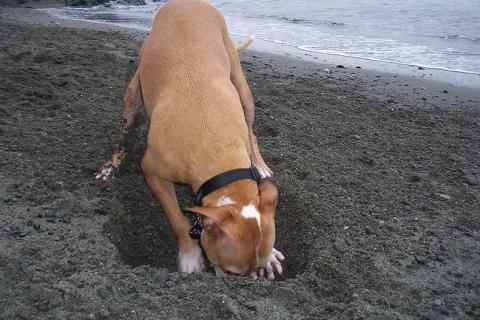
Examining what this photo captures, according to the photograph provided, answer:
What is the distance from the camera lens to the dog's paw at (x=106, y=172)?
438 cm

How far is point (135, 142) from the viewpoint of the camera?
5047mm

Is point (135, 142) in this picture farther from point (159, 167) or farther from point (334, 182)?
point (334, 182)

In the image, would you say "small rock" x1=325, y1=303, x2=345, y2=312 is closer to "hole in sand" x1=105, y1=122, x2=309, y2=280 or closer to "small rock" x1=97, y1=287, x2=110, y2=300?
"hole in sand" x1=105, y1=122, x2=309, y2=280

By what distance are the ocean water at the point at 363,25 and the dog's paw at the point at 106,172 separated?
21.3 feet

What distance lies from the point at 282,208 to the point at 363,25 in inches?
375

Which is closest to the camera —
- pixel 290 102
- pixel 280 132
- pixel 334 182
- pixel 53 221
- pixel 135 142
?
pixel 53 221

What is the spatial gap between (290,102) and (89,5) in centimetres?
1169

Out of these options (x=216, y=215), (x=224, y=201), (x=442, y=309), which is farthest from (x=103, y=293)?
(x=442, y=309)

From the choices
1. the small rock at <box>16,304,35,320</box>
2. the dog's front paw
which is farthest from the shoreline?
the small rock at <box>16,304,35,320</box>

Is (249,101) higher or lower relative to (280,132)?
higher

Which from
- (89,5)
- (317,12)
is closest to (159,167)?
(317,12)

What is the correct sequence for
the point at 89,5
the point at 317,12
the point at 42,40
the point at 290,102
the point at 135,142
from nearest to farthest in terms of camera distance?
the point at 135,142 < the point at 290,102 < the point at 42,40 < the point at 317,12 < the point at 89,5

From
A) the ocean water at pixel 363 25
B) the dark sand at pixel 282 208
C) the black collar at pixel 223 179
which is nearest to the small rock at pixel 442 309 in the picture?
the dark sand at pixel 282 208

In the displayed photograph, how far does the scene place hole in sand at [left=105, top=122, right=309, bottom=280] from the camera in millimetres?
3682
